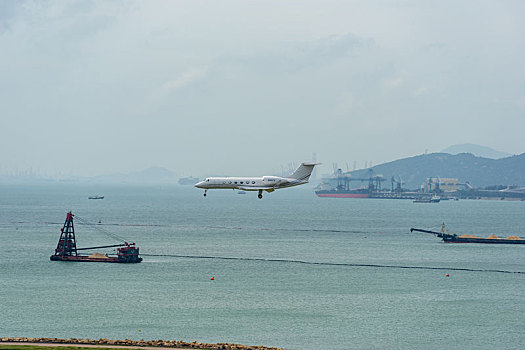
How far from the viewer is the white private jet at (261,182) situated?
81.7 metres

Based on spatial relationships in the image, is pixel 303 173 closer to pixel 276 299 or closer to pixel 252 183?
pixel 252 183

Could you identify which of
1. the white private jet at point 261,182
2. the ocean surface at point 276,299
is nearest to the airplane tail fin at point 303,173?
the white private jet at point 261,182

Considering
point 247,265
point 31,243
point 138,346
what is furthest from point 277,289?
point 31,243

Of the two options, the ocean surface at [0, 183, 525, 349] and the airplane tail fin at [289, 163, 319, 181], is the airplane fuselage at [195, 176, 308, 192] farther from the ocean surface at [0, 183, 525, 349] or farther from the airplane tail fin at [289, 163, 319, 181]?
the ocean surface at [0, 183, 525, 349]

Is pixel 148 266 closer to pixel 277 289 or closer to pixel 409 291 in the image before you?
pixel 277 289

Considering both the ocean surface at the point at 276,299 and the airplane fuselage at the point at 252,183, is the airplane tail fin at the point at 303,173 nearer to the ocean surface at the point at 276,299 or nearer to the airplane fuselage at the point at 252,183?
the airplane fuselage at the point at 252,183

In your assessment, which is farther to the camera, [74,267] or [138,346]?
[74,267]

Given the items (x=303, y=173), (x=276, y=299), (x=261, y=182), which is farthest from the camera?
(x=276, y=299)

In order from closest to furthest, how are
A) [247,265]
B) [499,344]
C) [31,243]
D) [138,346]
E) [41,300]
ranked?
[138,346]
[499,344]
[41,300]
[247,265]
[31,243]

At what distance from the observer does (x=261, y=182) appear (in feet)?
270

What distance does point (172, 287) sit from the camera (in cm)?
13500

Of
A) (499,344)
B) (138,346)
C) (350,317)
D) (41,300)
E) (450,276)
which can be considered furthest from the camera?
(450,276)

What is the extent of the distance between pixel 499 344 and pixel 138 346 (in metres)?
47.7

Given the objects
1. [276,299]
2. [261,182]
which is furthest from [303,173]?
[276,299]
